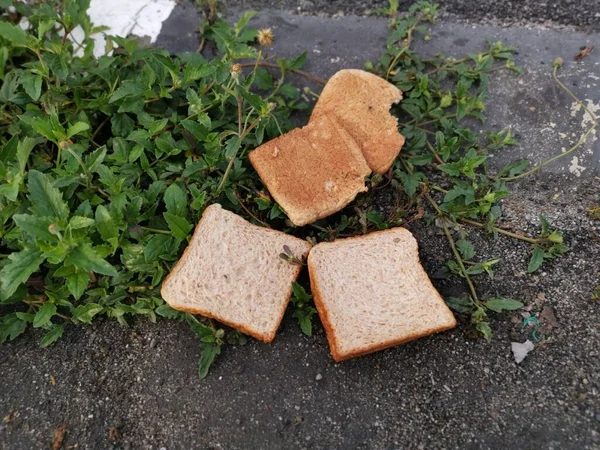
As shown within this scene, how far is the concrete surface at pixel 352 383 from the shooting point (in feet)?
7.30

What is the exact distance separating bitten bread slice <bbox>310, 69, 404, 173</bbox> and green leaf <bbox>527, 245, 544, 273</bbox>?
2.73 feet

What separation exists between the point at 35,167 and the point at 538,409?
2613 millimetres

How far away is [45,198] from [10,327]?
0.67 metres

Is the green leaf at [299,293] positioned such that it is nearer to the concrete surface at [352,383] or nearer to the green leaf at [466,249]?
the concrete surface at [352,383]

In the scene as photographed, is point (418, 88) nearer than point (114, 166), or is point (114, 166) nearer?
point (114, 166)

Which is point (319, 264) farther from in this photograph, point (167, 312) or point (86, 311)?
point (86, 311)

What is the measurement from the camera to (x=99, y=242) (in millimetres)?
2336

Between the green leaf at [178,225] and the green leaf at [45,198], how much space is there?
0.42m

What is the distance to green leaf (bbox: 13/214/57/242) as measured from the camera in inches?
79.4

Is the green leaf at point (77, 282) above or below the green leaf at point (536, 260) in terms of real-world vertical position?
above

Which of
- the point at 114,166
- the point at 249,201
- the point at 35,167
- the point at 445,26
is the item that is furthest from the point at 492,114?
the point at 35,167

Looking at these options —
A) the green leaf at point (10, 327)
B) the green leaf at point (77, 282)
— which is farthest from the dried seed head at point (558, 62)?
the green leaf at point (10, 327)

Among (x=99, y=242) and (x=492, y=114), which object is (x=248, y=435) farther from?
(x=492, y=114)

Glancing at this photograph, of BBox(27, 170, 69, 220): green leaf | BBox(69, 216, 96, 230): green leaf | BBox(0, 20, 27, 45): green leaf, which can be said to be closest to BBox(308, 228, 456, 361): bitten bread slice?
BBox(69, 216, 96, 230): green leaf
